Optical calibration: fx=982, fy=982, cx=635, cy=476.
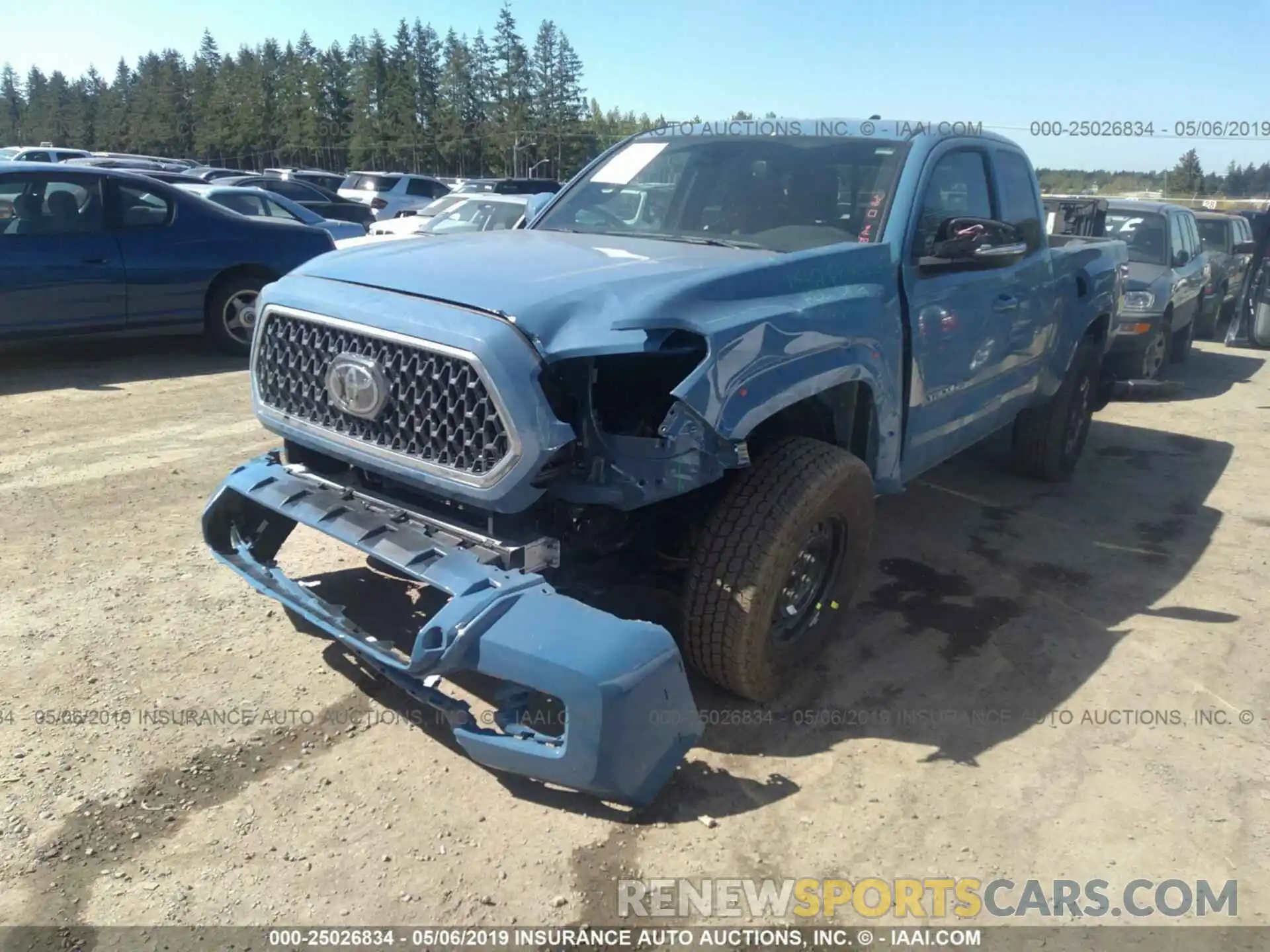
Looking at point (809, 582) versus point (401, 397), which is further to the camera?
point (809, 582)

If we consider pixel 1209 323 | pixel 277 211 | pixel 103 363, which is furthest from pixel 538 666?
pixel 1209 323

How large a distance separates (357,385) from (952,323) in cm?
250

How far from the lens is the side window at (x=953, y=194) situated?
400 cm

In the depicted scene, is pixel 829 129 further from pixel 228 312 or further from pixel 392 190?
pixel 392 190

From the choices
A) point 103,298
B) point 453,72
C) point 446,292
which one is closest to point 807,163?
point 446,292

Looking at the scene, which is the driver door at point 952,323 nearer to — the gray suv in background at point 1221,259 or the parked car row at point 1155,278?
the parked car row at point 1155,278

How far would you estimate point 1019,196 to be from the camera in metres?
5.15

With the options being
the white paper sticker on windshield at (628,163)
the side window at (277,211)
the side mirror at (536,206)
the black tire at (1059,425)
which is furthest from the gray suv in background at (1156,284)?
the side window at (277,211)

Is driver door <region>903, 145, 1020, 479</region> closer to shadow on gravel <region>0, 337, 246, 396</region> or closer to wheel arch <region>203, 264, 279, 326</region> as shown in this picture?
shadow on gravel <region>0, 337, 246, 396</region>

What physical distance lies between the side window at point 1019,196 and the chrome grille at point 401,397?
322cm

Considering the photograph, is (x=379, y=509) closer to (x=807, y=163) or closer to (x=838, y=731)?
(x=838, y=731)

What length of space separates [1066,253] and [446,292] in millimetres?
4005

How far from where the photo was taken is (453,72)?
6731 centimetres

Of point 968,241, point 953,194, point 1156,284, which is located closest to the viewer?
point 968,241
